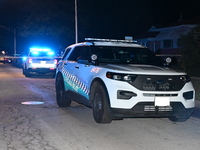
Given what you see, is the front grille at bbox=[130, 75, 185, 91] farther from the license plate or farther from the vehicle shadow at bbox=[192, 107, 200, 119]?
the vehicle shadow at bbox=[192, 107, 200, 119]

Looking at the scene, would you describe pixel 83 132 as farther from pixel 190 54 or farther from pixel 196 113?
pixel 190 54

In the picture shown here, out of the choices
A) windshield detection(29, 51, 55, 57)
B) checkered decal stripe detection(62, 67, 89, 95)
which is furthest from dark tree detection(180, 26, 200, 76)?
checkered decal stripe detection(62, 67, 89, 95)

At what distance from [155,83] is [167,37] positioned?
32.7m

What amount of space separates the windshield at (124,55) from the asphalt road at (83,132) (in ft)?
4.66

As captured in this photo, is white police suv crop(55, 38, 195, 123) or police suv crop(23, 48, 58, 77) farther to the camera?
police suv crop(23, 48, 58, 77)

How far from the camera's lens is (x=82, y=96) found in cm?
837

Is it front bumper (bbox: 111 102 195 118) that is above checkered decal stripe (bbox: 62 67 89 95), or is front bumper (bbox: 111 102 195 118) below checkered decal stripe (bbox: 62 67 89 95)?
below

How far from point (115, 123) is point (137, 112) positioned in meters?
1.08

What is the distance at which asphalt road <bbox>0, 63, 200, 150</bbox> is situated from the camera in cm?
589

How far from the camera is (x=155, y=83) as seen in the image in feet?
22.6

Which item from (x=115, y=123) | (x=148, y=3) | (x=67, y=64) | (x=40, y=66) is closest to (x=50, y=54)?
(x=40, y=66)

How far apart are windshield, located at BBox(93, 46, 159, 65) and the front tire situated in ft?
3.05

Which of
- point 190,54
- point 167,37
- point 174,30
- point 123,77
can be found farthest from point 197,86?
point 167,37

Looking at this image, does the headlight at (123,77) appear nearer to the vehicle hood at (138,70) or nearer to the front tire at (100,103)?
the vehicle hood at (138,70)
